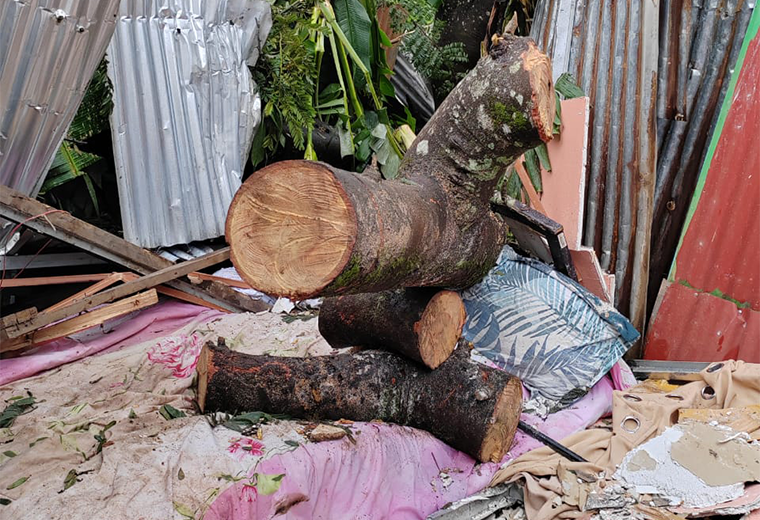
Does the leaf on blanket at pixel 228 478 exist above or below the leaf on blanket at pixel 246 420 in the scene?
below

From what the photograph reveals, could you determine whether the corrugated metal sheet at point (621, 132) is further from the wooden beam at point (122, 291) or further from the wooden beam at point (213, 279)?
the wooden beam at point (122, 291)

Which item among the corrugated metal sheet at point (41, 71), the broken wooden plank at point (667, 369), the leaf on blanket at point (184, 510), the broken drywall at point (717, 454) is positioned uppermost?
the corrugated metal sheet at point (41, 71)

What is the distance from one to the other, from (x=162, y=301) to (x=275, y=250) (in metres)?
2.32

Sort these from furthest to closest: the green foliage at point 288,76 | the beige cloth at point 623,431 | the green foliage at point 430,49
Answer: the green foliage at point 430,49
the green foliage at point 288,76
the beige cloth at point 623,431

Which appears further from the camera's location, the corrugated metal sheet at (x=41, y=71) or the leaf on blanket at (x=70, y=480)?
the corrugated metal sheet at (x=41, y=71)

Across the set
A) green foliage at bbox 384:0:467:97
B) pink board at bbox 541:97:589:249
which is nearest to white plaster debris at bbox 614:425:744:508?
pink board at bbox 541:97:589:249

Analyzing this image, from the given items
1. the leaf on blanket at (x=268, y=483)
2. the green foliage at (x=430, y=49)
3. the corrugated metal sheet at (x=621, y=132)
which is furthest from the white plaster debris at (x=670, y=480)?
the green foliage at (x=430, y=49)

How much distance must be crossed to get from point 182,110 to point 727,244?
336cm

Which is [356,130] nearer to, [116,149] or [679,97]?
[116,149]

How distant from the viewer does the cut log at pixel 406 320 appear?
241 cm

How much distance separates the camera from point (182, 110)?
12.6 feet

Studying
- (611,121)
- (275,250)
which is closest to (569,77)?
(611,121)

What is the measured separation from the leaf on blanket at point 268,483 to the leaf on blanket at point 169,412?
64cm

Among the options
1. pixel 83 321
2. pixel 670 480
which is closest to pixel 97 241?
pixel 83 321
